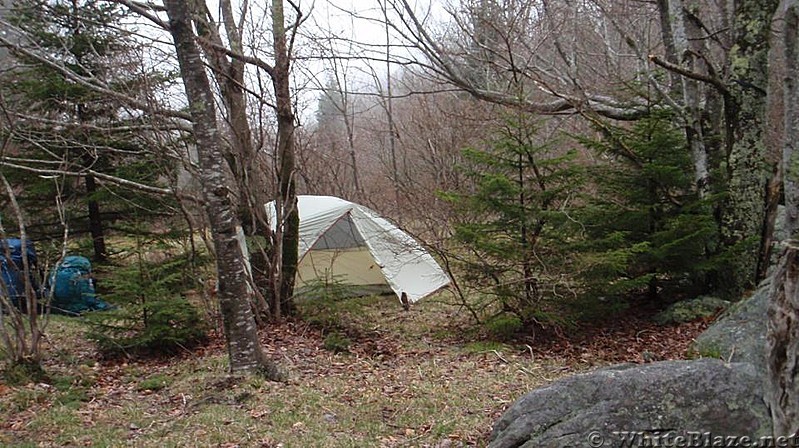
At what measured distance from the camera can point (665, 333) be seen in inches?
275

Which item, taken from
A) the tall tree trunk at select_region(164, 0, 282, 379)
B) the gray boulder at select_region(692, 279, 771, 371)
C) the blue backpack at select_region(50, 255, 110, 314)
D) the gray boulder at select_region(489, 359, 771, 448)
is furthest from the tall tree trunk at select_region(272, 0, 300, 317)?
the gray boulder at select_region(489, 359, 771, 448)

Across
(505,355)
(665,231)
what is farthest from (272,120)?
(665,231)

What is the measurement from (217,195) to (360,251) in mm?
5433

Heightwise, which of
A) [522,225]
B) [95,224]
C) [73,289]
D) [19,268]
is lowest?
[73,289]

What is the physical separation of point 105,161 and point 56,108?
1183mm

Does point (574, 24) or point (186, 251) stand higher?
point (574, 24)

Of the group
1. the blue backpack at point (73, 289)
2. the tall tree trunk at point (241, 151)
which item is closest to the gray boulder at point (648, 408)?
the tall tree trunk at point (241, 151)

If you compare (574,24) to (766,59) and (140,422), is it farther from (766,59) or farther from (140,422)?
(140,422)

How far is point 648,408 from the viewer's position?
2.88m

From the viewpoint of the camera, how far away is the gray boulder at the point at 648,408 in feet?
9.04

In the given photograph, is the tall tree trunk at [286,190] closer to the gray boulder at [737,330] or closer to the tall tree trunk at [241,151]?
the tall tree trunk at [241,151]

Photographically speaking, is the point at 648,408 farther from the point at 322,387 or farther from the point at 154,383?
the point at 154,383

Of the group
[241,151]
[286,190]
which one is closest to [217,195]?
[241,151]

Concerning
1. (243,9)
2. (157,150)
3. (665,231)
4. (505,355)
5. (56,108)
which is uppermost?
(243,9)
